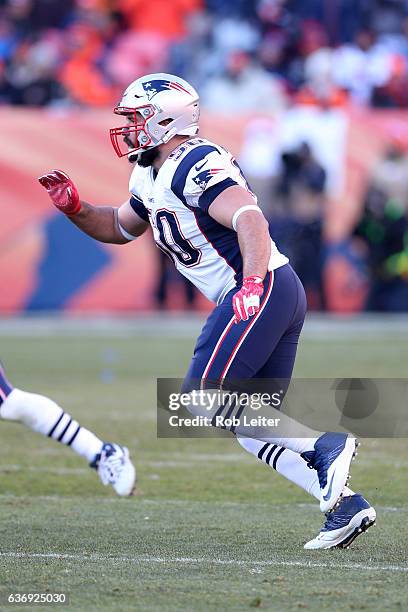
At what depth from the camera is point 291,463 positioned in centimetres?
450

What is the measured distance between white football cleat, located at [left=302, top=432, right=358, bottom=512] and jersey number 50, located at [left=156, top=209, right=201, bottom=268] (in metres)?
0.80

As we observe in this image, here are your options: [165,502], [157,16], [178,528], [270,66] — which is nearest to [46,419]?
[165,502]

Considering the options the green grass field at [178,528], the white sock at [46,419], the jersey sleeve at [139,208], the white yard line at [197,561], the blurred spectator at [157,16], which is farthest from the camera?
the blurred spectator at [157,16]

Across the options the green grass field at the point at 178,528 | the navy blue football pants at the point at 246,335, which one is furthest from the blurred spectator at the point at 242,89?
the navy blue football pants at the point at 246,335

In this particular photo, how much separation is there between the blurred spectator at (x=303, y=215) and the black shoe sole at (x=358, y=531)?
10.4m

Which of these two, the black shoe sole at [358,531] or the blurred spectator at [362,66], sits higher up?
the blurred spectator at [362,66]

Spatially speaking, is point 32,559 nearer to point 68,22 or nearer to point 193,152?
point 193,152

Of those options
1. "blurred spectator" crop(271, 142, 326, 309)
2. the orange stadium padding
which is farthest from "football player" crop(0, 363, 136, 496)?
"blurred spectator" crop(271, 142, 326, 309)

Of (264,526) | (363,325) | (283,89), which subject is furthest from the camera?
(283,89)

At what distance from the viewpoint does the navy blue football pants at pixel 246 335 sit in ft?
14.2

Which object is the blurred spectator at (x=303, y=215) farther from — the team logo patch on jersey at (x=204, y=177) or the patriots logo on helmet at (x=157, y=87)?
the team logo patch on jersey at (x=204, y=177)

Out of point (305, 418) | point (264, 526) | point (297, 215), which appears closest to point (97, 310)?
point (297, 215)

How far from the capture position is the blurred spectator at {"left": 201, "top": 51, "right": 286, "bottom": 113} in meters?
15.4

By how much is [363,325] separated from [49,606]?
10972 mm
